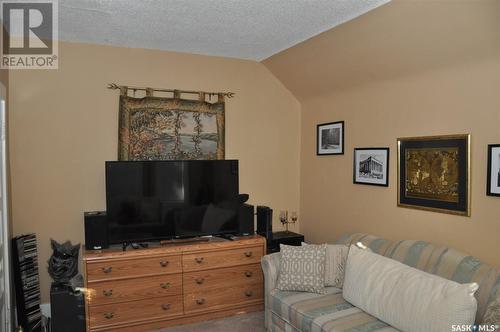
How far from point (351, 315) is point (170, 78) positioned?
3.01m

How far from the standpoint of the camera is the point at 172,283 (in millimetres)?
3764

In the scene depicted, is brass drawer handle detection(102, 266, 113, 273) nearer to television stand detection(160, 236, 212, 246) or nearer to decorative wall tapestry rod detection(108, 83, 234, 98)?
television stand detection(160, 236, 212, 246)

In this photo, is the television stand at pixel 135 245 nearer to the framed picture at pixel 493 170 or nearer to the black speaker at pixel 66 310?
the black speaker at pixel 66 310

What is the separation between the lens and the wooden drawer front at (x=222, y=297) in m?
3.84

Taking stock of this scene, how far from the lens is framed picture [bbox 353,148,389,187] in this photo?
378 centimetres

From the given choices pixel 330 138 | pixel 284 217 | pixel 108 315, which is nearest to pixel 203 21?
pixel 330 138

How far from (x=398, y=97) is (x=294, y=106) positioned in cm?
164

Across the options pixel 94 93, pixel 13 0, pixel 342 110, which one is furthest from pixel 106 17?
pixel 342 110

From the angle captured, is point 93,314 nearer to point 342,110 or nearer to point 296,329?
point 296,329

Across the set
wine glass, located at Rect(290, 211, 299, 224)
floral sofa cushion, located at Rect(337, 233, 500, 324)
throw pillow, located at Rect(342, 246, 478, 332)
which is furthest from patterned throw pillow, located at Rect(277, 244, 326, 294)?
wine glass, located at Rect(290, 211, 299, 224)

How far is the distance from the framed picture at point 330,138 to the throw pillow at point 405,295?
4.61 feet

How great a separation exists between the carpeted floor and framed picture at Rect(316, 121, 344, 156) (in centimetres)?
195

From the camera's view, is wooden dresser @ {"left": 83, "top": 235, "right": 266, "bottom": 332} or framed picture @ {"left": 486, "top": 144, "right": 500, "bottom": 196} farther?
wooden dresser @ {"left": 83, "top": 235, "right": 266, "bottom": 332}

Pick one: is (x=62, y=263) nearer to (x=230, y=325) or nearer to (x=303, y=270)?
(x=230, y=325)
